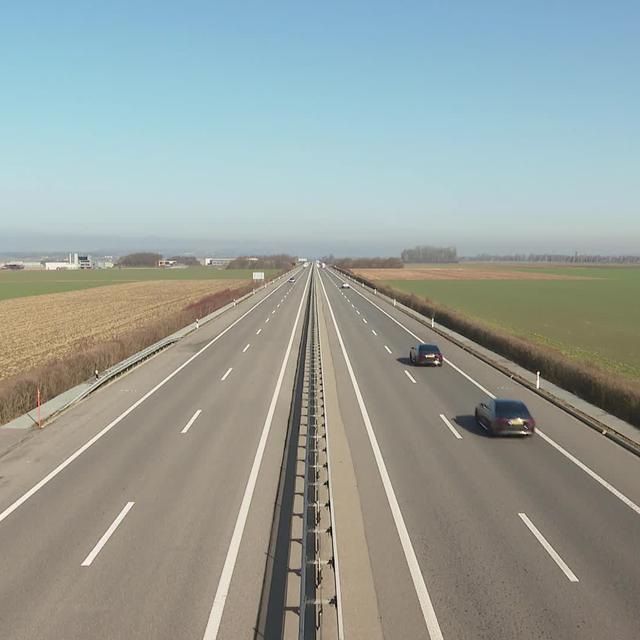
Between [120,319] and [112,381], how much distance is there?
1282 inches

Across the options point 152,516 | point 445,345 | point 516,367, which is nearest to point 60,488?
point 152,516

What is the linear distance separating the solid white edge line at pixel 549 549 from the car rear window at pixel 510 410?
585cm

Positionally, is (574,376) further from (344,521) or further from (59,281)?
(59,281)

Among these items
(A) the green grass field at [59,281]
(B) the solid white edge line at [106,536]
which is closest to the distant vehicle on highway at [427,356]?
(B) the solid white edge line at [106,536]

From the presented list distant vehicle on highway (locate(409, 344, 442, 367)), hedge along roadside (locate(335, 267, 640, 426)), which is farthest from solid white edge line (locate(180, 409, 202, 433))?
hedge along roadside (locate(335, 267, 640, 426))

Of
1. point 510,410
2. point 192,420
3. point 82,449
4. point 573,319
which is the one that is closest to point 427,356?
point 510,410

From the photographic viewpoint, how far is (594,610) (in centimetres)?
909

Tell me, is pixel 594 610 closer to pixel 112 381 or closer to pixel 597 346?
pixel 112 381

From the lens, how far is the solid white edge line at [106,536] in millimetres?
10508

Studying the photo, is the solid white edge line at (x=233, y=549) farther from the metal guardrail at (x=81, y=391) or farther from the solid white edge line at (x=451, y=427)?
the metal guardrail at (x=81, y=391)

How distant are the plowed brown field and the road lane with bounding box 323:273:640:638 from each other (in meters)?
25.7

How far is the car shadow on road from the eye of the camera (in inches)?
736

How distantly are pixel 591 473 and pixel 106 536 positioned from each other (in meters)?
13.4

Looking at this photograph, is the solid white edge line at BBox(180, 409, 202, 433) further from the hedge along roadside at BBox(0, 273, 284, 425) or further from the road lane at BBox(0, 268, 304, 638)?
the hedge along roadside at BBox(0, 273, 284, 425)
